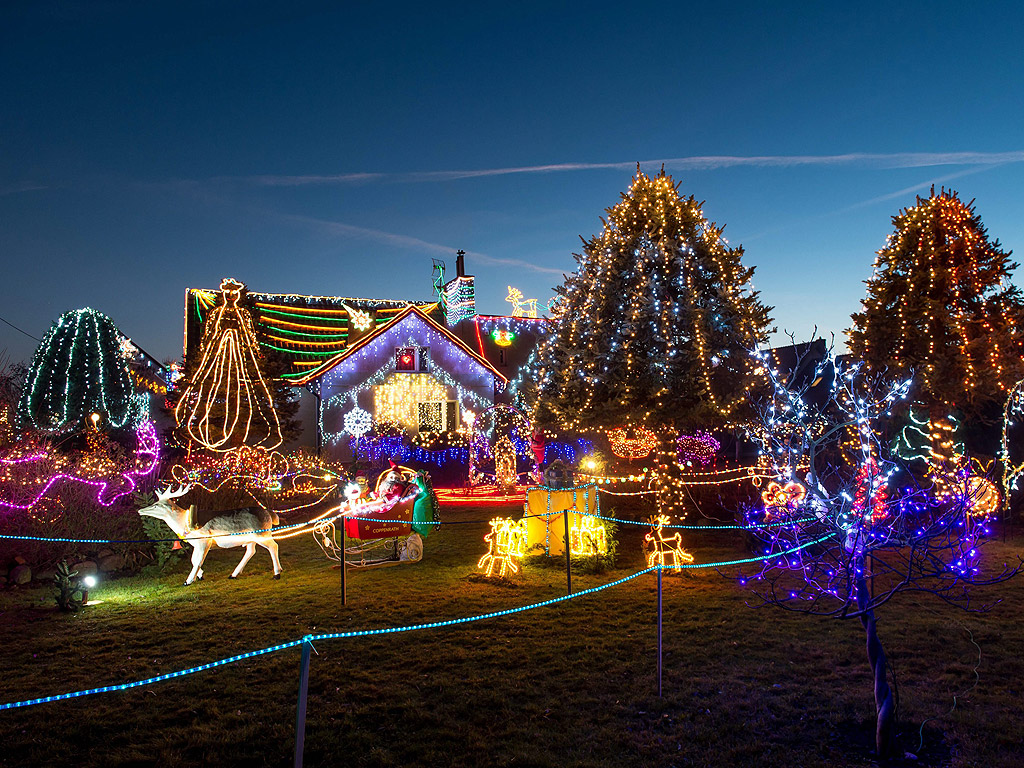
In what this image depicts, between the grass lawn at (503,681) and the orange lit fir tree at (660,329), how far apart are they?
438 cm

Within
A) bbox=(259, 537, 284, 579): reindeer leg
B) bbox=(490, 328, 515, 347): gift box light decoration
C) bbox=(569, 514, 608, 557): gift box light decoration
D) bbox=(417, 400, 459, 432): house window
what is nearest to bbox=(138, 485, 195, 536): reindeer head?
bbox=(259, 537, 284, 579): reindeer leg

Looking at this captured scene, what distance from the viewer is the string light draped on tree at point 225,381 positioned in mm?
18688

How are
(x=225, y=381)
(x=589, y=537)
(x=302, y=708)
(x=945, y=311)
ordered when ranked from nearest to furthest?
(x=302, y=708) < (x=589, y=537) < (x=945, y=311) < (x=225, y=381)

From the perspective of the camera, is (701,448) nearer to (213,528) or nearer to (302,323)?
(213,528)

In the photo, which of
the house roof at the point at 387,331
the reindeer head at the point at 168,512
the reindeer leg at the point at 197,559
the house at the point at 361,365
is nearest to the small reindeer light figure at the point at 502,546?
the reindeer leg at the point at 197,559

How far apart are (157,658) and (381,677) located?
251cm

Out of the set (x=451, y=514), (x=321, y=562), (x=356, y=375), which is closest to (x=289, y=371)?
(x=356, y=375)

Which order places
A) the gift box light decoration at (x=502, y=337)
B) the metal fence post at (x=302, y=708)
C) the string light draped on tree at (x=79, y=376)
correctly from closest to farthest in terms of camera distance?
1. the metal fence post at (x=302, y=708)
2. the string light draped on tree at (x=79, y=376)
3. the gift box light decoration at (x=502, y=337)

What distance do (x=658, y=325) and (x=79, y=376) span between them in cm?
2550

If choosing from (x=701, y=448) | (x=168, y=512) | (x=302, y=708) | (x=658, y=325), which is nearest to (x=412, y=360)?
(x=701, y=448)

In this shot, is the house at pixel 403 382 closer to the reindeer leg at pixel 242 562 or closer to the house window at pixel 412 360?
the house window at pixel 412 360

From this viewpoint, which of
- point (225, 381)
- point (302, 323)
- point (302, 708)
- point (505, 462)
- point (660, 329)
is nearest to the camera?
point (302, 708)

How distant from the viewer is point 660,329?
12922mm

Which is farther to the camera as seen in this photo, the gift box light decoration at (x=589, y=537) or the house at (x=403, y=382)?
the house at (x=403, y=382)
